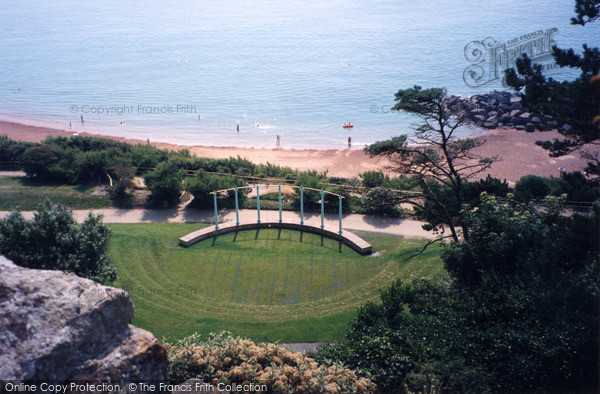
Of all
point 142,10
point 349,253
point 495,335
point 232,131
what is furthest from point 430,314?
point 142,10

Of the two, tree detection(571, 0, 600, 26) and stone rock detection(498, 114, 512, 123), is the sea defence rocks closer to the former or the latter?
stone rock detection(498, 114, 512, 123)

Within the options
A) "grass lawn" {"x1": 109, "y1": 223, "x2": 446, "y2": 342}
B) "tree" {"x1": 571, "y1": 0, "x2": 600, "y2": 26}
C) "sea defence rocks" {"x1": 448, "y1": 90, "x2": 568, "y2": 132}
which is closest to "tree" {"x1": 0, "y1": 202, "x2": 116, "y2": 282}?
"grass lawn" {"x1": 109, "y1": 223, "x2": 446, "y2": 342}

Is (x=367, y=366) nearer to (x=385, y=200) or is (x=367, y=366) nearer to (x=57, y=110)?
(x=385, y=200)

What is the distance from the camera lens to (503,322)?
39.8 feet

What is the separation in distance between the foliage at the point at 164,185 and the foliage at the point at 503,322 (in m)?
16.2

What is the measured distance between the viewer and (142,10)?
12619cm

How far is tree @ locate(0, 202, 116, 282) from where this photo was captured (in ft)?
48.8

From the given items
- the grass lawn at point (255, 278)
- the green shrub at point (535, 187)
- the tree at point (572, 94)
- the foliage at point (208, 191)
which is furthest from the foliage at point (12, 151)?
the green shrub at point (535, 187)

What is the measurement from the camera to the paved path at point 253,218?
2520 centimetres

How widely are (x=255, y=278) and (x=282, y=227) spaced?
524cm

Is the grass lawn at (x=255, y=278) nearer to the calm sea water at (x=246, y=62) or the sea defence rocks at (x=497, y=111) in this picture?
the calm sea water at (x=246, y=62)

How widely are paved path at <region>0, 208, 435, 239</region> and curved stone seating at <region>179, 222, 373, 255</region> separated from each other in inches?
20.9

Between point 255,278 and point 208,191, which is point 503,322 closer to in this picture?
point 255,278

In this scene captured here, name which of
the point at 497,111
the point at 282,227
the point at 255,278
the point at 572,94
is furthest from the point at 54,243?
the point at 497,111
